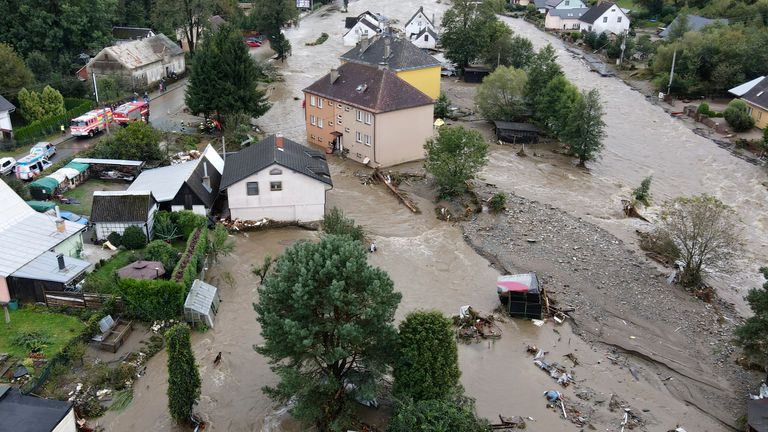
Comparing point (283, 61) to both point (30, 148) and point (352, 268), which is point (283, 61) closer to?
point (30, 148)

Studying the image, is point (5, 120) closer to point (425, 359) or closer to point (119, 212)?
point (119, 212)

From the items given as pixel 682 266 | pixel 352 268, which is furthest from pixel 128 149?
pixel 682 266

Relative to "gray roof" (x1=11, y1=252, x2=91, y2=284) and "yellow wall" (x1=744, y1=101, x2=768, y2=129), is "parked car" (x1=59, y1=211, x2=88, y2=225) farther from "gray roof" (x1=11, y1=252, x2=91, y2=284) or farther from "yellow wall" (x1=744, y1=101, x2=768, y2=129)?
"yellow wall" (x1=744, y1=101, x2=768, y2=129)

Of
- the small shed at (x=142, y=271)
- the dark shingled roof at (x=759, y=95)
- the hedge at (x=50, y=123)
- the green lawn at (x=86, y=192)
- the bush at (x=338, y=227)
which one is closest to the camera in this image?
the small shed at (x=142, y=271)

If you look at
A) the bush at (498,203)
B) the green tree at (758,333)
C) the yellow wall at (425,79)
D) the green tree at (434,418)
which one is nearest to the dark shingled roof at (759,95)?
the yellow wall at (425,79)

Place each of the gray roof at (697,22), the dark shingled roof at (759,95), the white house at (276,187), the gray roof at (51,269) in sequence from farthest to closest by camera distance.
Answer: the gray roof at (697,22), the dark shingled roof at (759,95), the white house at (276,187), the gray roof at (51,269)

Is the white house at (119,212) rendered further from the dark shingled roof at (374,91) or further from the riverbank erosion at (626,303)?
the dark shingled roof at (374,91)
